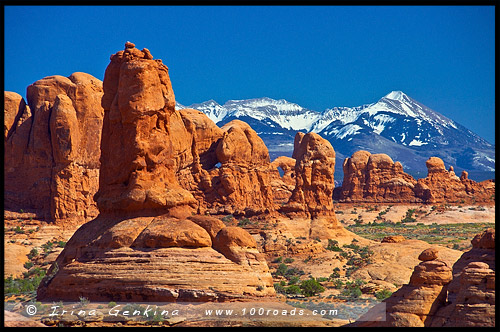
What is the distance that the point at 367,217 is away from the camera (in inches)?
3595

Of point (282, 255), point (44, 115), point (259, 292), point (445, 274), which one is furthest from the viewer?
point (44, 115)

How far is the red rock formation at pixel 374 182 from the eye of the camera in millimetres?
98812

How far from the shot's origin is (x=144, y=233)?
105 feet

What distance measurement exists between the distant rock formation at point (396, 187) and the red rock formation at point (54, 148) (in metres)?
45.3

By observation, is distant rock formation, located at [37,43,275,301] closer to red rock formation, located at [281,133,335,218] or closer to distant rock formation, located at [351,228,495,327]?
distant rock formation, located at [351,228,495,327]

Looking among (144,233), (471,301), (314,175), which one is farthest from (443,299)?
(314,175)

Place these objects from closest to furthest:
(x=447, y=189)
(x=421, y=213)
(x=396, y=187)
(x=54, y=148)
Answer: (x=54, y=148), (x=421, y=213), (x=396, y=187), (x=447, y=189)

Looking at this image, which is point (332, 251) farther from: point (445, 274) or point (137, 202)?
point (445, 274)

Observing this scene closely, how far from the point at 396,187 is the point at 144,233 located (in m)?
70.5

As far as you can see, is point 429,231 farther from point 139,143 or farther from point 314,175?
point 139,143

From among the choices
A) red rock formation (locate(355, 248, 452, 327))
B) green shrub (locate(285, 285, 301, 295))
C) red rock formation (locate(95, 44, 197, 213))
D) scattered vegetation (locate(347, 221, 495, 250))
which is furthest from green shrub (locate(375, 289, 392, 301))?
scattered vegetation (locate(347, 221, 495, 250))
